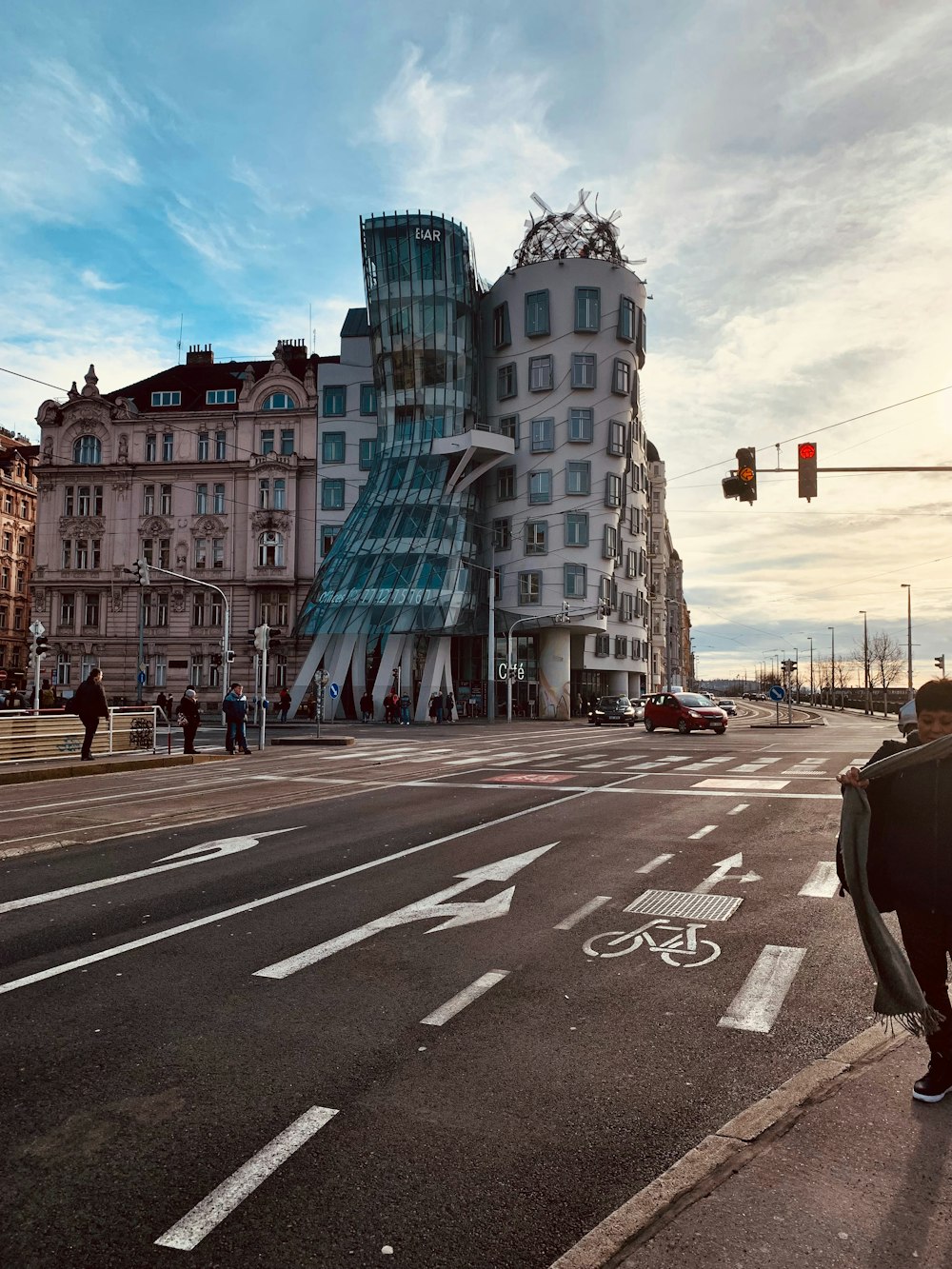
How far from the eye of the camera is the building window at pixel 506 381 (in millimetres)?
62719

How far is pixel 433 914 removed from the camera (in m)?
7.46

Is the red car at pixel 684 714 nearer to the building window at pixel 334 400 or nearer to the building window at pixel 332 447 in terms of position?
the building window at pixel 332 447

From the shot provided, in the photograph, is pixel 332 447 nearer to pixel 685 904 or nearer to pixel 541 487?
pixel 541 487

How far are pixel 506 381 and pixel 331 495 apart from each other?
1400 cm

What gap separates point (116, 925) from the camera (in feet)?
23.5

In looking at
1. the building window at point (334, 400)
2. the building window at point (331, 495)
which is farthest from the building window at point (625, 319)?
the building window at point (331, 495)

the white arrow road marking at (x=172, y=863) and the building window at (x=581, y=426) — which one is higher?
the building window at (x=581, y=426)

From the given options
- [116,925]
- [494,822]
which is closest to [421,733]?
[494,822]

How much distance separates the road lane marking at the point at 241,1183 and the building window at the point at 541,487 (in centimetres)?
5799

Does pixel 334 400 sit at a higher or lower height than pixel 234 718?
higher

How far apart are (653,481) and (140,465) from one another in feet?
193

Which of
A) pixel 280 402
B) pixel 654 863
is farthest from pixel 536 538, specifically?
pixel 654 863

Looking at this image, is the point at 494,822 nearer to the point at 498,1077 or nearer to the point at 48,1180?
the point at 498,1077

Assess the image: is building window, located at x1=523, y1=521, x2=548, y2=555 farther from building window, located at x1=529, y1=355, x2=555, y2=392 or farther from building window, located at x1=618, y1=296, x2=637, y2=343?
building window, located at x1=618, y1=296, x2=637, y2=343
